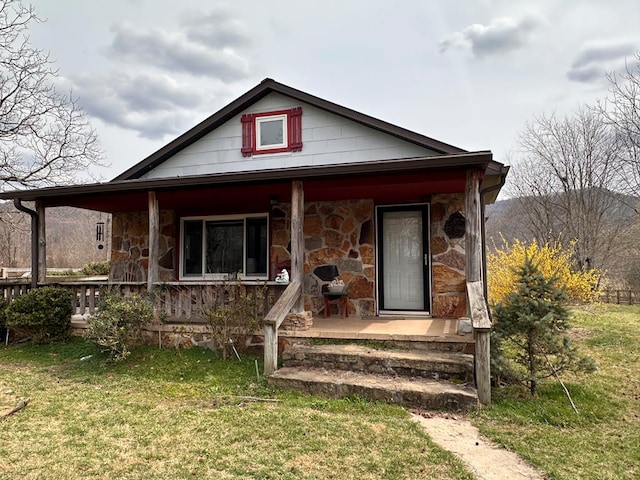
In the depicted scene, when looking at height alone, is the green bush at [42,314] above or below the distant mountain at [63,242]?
below

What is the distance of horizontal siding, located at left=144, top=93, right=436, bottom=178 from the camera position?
7.86m

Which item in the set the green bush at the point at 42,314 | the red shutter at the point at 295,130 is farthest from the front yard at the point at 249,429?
the red shutter at the point at 295,130

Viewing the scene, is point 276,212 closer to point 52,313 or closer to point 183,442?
point 52,313

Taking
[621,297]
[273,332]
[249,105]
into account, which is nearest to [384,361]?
[273,332]

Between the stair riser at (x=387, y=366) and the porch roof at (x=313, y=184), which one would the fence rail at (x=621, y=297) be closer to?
the porch roof at (x=313, y=184)

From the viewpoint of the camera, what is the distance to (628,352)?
668 cm

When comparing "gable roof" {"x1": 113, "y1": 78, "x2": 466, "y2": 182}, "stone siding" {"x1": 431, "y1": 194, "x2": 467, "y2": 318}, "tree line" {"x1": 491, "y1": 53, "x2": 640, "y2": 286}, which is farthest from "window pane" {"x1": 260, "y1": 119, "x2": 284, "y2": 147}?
"tree line" {"x1": 491, "y1": 53, "x2": 640, "y2": 286}

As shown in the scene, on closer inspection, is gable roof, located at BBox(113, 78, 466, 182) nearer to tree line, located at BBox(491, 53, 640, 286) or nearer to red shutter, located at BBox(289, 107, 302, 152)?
red shutter, located at BBox(289, 107, 302, 152)

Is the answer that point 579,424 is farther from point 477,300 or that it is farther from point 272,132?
point 272,132

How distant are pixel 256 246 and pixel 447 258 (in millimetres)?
3670

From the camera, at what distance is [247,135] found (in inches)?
337

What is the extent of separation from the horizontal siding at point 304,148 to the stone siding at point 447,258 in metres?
1.06

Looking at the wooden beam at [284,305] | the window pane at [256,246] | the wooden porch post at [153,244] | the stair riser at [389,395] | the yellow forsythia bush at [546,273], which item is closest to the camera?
the stair riser at [389,395]

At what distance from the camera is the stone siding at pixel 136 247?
8.80 metres
